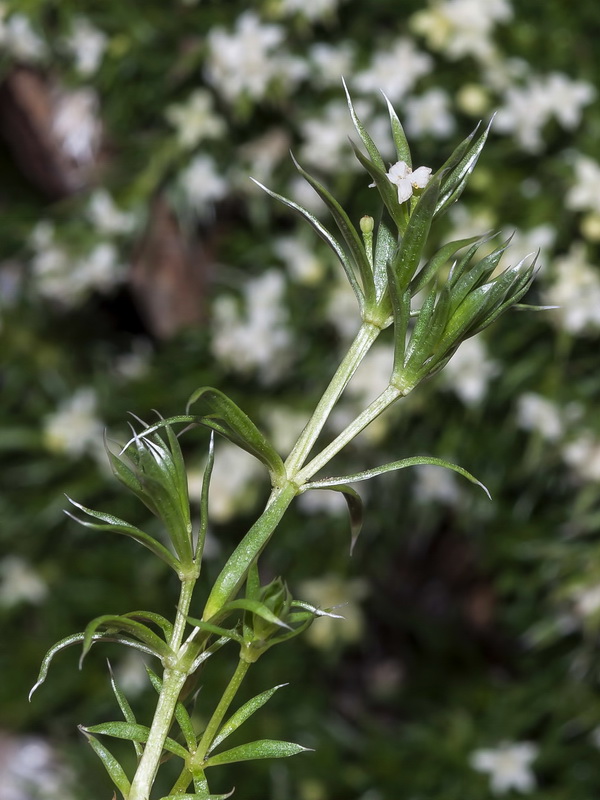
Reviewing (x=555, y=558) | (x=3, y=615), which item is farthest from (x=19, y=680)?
(x=555, y=558)

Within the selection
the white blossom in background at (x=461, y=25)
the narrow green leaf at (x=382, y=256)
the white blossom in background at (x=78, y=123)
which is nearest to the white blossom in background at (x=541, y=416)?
the white blossom in background at (x=461, y=25)

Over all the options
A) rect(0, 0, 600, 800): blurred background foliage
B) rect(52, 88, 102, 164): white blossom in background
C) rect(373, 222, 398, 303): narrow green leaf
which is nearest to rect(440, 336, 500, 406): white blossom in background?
rect(0, 0, 600, 800): blurred background foliage

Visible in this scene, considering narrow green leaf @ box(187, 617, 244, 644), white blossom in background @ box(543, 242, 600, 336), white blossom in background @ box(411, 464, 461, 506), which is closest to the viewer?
narrow green leaf @ box(187, 617, 244, 644)

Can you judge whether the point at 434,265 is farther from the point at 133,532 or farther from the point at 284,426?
the point at 284,426

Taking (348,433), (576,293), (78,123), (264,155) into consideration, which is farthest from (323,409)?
(78,123)

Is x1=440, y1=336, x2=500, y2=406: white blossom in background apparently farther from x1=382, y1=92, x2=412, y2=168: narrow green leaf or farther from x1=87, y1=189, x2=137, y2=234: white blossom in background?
x1=382, y1=92, x2=412, y2=168: narrow green leaf
